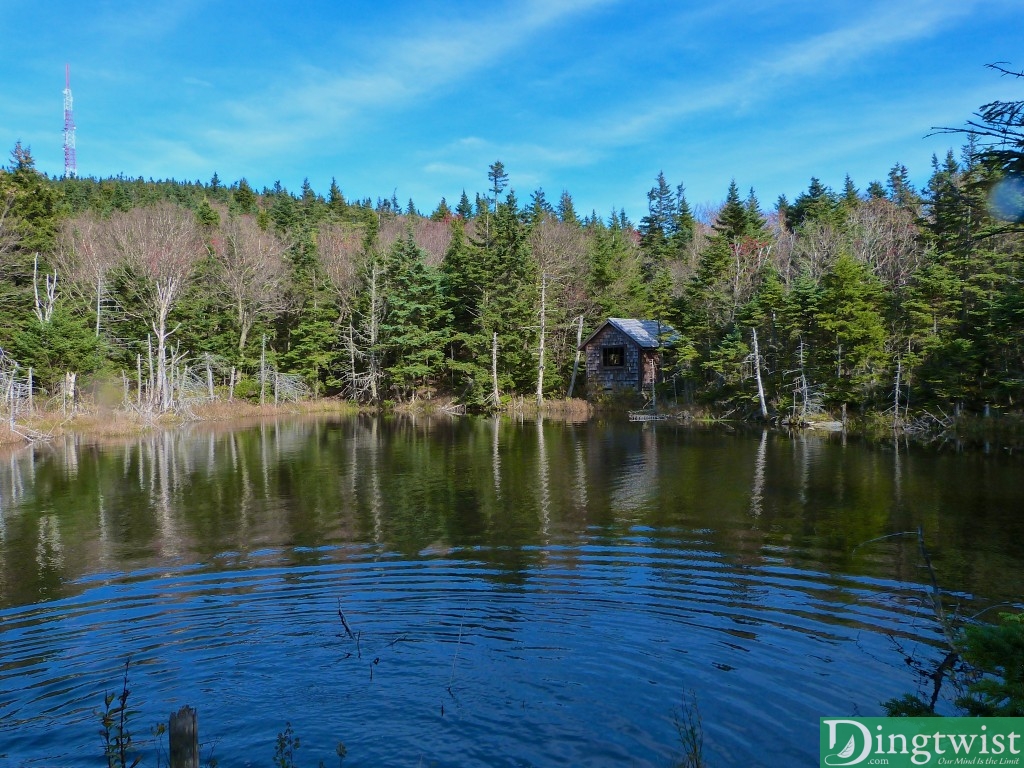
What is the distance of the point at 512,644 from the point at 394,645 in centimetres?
147

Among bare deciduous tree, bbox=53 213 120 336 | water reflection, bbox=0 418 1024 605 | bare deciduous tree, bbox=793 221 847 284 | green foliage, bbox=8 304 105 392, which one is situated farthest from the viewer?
bare deciduous tree, bbox=53 213 120 336

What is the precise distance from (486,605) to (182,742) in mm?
6177

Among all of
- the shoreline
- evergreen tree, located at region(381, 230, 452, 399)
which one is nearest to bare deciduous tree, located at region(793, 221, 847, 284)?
the shoreline

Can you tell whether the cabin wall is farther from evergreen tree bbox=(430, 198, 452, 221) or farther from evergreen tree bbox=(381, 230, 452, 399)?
evergreen tree bbox=(430, 198, 452, 221)

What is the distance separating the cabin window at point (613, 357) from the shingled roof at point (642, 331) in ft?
4.62

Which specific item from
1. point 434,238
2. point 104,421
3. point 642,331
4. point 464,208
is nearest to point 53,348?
point 104,421

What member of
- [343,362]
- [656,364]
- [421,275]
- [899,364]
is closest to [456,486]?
[899,364]

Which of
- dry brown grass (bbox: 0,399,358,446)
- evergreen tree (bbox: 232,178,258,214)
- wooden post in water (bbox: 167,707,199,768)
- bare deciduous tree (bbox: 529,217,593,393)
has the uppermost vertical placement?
evergreen tree (bbox: 232,178,258,214)

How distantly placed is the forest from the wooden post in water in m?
27.1

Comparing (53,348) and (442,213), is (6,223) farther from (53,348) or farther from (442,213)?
(442,213)

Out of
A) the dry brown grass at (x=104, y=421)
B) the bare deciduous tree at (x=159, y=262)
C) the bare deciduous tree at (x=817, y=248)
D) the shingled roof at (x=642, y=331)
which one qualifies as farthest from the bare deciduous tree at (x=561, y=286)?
the bare deciduous tree at (x=159, y=262)

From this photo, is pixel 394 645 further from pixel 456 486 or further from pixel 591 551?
pixel 456 486

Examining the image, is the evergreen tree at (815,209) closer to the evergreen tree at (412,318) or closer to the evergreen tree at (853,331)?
the evergreen tree at (853,331)

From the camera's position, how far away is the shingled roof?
4491cm
